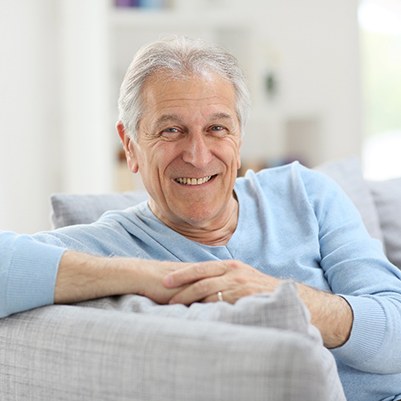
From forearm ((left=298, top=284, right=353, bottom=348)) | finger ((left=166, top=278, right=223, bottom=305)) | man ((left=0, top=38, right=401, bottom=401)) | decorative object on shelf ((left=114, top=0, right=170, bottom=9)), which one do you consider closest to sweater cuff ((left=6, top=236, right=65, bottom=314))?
man ((left=0, top=38, right=401, bottom=401))

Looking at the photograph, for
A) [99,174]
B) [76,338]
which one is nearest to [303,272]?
[76,338]

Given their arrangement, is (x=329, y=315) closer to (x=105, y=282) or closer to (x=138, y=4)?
(x=105, y=282)

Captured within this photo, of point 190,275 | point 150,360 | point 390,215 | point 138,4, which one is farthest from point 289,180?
point 138,4

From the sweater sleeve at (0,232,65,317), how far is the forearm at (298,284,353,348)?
0.44 metres

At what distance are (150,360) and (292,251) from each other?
77 centimetres

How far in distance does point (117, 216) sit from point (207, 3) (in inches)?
134

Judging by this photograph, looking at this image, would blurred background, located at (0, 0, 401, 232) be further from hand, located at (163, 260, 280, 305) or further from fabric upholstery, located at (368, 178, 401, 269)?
hand, located at (163, 260, 280, 305)

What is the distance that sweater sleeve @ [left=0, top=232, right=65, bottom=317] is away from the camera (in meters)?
1.56

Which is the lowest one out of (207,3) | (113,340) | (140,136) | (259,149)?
(259,149)

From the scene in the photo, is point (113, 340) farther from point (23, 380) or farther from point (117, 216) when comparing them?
point (117, 216)

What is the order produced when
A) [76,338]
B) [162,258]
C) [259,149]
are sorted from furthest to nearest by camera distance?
[259,149] < [162,258] < [76,338]

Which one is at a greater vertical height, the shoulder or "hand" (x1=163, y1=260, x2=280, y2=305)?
the shoulder

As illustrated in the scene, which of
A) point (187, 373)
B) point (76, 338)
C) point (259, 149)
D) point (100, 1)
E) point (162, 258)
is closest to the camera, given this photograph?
point (187, 373)

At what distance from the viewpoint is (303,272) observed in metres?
1.98
